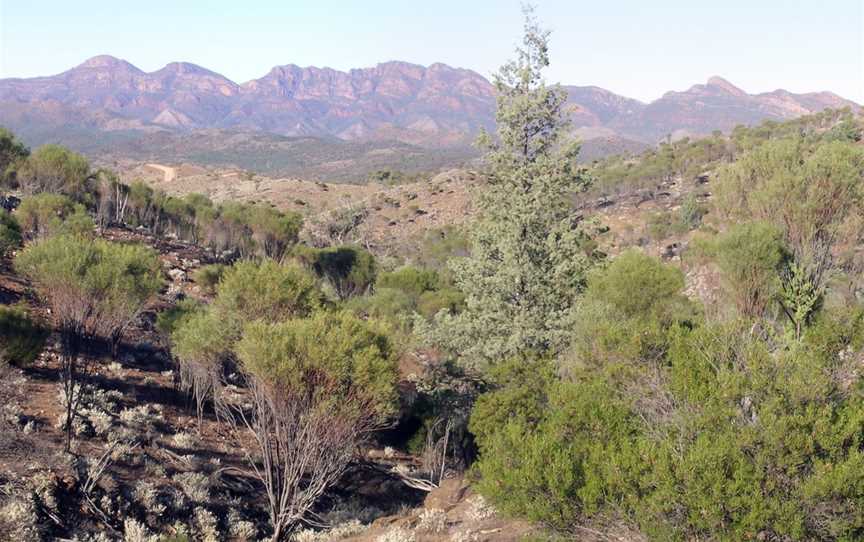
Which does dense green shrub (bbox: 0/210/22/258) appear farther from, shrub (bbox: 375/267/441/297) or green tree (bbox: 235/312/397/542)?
green tree (bbox: 235/312/397/542)

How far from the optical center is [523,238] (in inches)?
671

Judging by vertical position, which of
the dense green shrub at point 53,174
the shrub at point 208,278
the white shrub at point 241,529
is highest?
the dense green shrub at point 53,174

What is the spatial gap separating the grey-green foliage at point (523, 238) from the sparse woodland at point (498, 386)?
3.2 inches

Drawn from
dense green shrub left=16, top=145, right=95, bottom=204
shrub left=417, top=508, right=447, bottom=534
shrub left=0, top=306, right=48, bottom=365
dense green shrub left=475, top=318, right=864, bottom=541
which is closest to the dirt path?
dense green shrub left=16, top=145, right=95, bottom=204

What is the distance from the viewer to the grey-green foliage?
16.6m

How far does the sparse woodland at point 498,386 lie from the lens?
23.4 feet

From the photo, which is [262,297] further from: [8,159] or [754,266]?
[8,159]

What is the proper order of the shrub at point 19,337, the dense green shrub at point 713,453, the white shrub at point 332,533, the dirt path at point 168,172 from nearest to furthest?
1. the dense green shrub at point 713,453
2. the white shrub at point 332,533
3. the shrub at point 19,337
4. the dirt path at point 168,172

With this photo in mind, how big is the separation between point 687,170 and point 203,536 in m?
72.0

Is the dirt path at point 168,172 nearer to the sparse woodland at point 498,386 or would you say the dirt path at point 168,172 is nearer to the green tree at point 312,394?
the sparse woodland at point 498,386

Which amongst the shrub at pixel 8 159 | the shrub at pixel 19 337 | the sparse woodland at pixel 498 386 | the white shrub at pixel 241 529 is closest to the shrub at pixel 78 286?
the sparse woodland at pixel 498 386

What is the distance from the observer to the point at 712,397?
7.74 m

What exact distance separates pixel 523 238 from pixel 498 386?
4.08 m

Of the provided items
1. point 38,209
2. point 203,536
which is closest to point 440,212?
point 38,209
